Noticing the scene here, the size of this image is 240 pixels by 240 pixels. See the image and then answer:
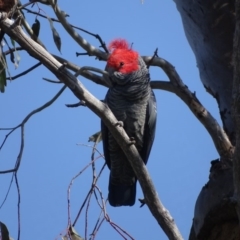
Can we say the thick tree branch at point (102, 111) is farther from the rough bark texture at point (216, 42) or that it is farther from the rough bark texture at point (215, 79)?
the rough bark texture at point (216, 42)

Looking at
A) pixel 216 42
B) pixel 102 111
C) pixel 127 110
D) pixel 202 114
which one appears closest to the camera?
pixel 102 111

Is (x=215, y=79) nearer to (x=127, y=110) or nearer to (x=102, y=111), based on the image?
(x=127, y=110)

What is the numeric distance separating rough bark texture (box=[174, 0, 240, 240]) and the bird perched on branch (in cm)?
27

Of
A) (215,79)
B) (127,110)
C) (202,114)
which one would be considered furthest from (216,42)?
(127,110)

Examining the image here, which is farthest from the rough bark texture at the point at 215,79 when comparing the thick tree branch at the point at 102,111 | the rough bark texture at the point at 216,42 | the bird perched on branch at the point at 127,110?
the bird perched on branch at the point at 127,110

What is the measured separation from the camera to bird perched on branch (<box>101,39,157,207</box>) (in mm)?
2195

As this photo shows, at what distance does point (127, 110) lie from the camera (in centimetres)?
224

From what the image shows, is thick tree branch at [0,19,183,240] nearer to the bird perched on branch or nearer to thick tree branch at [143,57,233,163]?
thick tree branch at [143,57,233,163]

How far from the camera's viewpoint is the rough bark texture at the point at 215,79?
160 cm

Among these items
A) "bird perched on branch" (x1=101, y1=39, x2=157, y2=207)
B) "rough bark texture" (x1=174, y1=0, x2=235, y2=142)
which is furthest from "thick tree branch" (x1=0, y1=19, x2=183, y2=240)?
"bird perched on branch" (x1=101, y1=39, x2=157, y2=207)

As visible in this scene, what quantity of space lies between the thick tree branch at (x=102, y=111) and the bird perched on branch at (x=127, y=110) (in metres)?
0.63

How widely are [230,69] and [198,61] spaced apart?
0.20 meters

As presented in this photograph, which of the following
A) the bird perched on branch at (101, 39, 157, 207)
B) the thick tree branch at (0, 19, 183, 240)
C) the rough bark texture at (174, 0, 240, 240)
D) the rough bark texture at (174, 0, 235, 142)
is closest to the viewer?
the thick tree branch at (0, 19, 183, 240)

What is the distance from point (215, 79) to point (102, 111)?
0.57 metres
